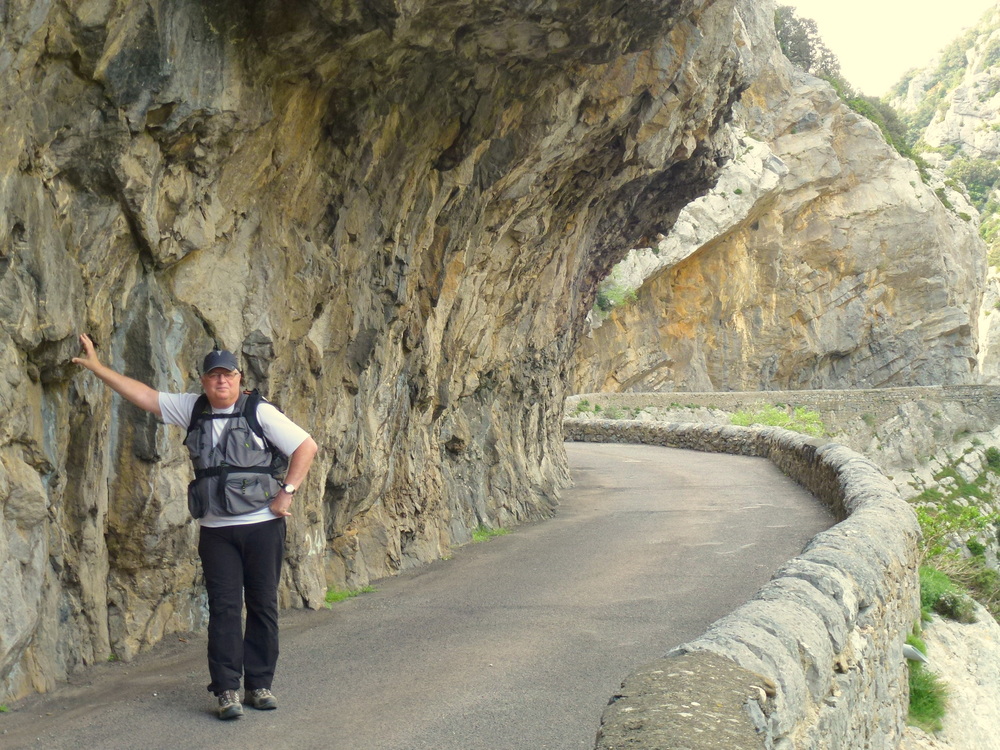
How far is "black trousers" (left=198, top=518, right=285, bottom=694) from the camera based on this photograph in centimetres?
499

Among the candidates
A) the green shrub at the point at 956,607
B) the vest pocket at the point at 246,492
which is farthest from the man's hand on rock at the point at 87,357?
the green shrub at the point at 956,607

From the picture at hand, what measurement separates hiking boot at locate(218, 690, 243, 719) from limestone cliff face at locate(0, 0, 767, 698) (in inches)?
41.1

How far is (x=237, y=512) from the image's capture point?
497 centimetres

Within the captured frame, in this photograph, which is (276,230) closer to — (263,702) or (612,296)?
(263,702)

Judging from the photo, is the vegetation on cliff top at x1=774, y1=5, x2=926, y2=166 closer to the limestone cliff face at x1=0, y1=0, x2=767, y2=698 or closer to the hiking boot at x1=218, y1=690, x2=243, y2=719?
the limestone cliff face at x1=0, y1=0, x2=767, y2=698

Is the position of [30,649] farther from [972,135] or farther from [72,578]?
[972,135]

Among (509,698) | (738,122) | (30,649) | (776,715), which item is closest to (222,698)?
(30,649)

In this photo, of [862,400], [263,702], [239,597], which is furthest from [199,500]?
[862,400]

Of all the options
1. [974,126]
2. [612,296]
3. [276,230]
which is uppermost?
[974,126]

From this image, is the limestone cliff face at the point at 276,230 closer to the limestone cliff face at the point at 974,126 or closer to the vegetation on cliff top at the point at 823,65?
the vegetation on cliff top at the point at 823,65

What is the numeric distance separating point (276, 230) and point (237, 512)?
310cm

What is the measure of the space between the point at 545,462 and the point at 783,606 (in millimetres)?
11222

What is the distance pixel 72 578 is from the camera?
571 cm

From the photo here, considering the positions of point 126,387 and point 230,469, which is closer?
point 230,469
